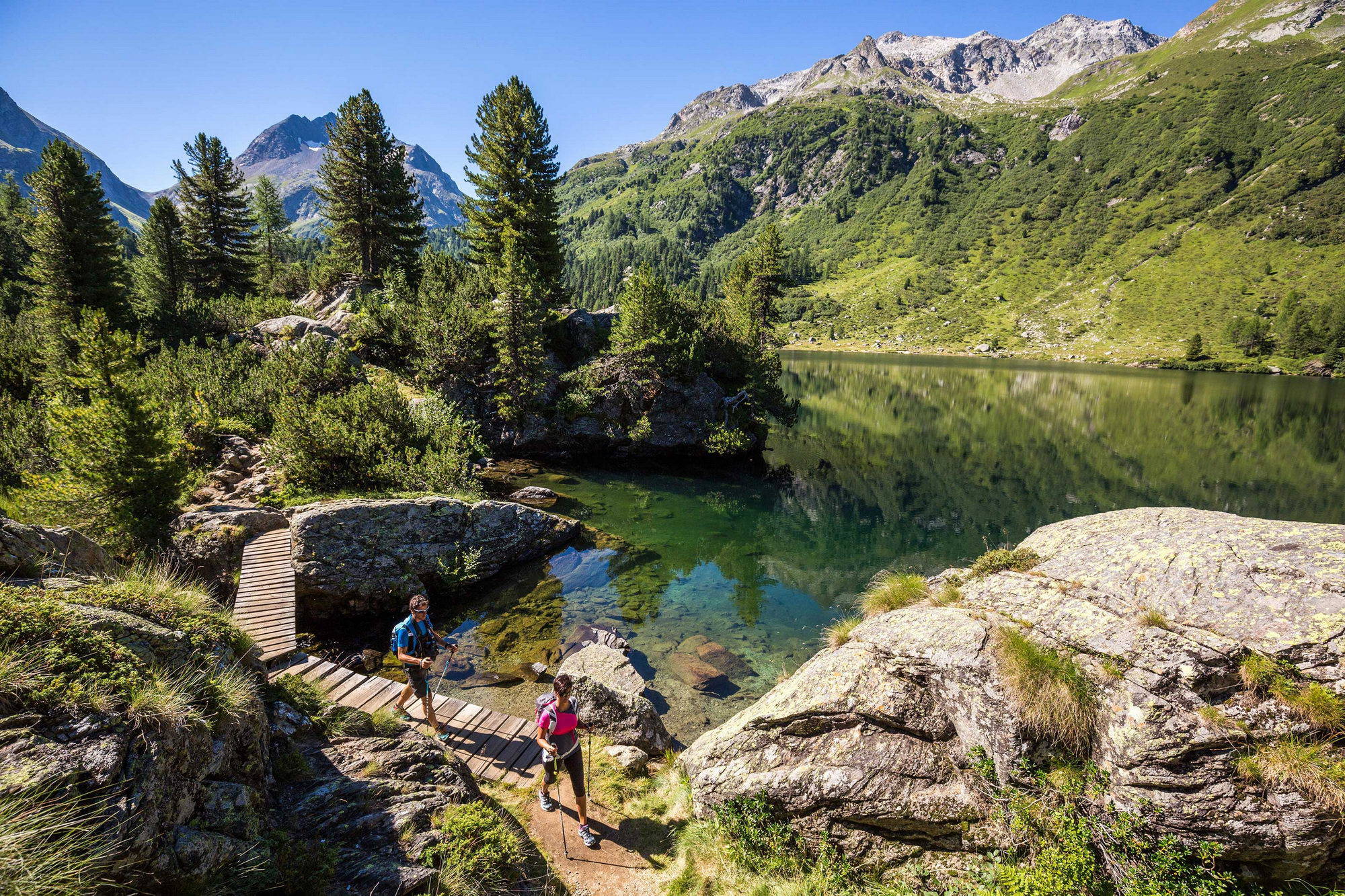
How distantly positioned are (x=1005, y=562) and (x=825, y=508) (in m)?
22.5

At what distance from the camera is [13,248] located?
50719 mm

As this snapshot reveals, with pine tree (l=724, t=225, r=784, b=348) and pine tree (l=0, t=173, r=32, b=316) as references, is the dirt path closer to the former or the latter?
pine tree (l=724, t=225, r=784, b=348)

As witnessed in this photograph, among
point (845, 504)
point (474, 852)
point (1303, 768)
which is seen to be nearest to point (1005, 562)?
point (1303, 768)

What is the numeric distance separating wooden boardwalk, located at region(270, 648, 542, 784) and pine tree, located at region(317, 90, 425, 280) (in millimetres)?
37912

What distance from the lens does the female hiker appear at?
8.62 meters

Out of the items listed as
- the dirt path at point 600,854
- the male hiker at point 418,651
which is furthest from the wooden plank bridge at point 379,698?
the dirt path at point 600,854

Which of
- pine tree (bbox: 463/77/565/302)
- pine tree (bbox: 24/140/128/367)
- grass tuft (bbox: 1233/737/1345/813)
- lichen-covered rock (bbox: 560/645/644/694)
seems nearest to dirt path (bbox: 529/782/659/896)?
lichen-covered rock (bbox: 560/645/644/694)

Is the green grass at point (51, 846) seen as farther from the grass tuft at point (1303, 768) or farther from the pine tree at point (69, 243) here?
the pine tree at point (69, 243)

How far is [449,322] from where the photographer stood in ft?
111

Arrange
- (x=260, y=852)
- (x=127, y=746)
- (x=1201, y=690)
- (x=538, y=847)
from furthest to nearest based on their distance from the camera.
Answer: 1. (x=538, y=847)
2. (x=1201, y=690)
3. (x=260, y=852)
4. (x=127, y=746)

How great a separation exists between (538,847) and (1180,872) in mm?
8841

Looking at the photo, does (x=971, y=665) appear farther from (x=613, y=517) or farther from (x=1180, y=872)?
(x=613, y=517)

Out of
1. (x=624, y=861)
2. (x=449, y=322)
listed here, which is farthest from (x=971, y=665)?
(x=449, y=322)

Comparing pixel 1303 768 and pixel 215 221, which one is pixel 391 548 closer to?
pixel 1303 768
